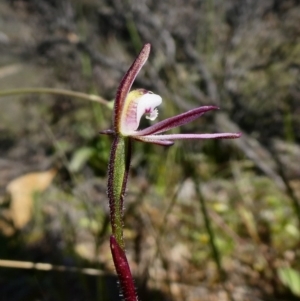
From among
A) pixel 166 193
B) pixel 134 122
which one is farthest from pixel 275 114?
pixel 134 122

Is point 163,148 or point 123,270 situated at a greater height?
point 163,148

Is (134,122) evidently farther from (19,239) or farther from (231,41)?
(231,41)

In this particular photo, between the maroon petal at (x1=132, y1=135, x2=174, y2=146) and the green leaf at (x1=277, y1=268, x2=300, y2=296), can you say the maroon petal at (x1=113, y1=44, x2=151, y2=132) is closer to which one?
the maroon petal at (x1=132, y1=135, x2=174, y2=146)

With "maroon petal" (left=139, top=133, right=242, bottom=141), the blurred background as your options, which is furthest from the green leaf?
"maroon petal" (left=139, top=133, right=242, bottom=141)

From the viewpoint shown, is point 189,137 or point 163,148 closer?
point 189,137

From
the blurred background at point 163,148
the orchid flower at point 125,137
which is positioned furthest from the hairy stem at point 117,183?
the blurred background at point 163,148

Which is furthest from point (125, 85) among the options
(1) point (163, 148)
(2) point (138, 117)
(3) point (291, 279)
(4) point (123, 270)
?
(1) point (163, 148)

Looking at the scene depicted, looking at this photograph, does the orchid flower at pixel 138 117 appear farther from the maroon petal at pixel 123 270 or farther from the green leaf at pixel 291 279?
the green leaf at pixel 291 279

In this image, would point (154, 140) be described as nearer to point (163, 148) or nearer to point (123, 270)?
point (123, 270)

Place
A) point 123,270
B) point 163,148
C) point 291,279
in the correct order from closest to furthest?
point 123,270
point 291,279
point 163,148
